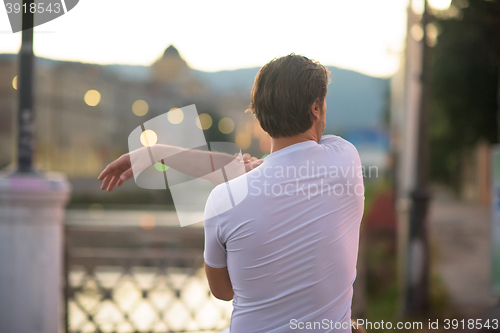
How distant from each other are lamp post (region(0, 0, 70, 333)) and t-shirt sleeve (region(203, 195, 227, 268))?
2.48 meters

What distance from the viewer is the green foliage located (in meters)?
10.6

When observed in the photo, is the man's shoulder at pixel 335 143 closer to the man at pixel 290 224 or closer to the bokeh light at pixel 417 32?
the man at pixel 290 224

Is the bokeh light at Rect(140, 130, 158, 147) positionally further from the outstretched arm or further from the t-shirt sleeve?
the t-shirt sleeve

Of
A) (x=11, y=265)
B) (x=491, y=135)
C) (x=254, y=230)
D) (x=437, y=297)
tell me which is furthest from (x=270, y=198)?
(x=491, y=135)

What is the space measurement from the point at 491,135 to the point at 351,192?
14.0 metres

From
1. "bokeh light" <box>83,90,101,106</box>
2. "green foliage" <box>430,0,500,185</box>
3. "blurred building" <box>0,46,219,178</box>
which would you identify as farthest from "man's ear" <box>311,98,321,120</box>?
"bokeh light" <box>83,90,101,106</box>

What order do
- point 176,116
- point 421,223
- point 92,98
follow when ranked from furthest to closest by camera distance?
point 92,98, point 421,223, point 176,116

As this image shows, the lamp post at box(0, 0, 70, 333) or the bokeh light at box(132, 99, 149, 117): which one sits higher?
the lamp post at box(0, 0, 70, 333)

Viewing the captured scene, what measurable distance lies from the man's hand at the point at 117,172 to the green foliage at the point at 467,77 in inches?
383

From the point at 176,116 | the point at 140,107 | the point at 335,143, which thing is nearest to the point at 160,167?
the point at 176,116

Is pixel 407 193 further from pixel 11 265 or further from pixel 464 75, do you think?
pixel 464 75

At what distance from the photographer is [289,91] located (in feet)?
4.24

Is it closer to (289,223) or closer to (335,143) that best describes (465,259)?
(335,143)

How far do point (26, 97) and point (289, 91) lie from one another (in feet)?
9.35
